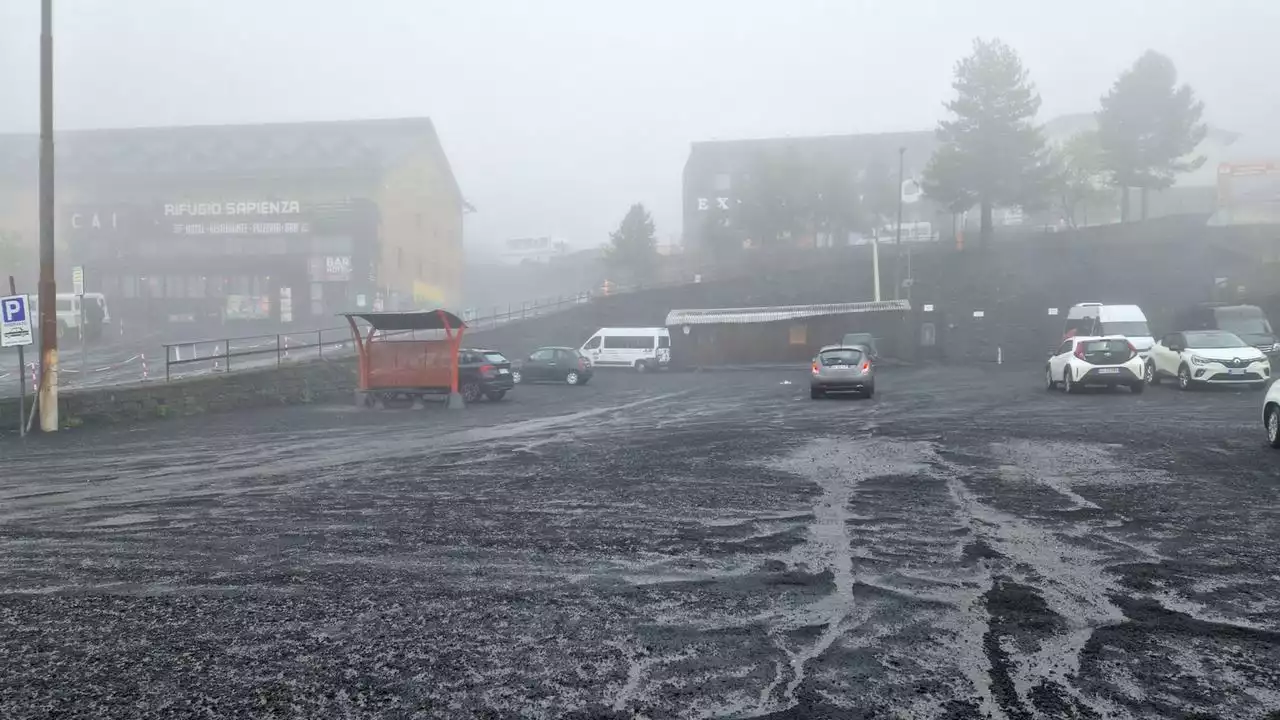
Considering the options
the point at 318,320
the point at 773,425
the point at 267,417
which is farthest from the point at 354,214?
the point at 773,425

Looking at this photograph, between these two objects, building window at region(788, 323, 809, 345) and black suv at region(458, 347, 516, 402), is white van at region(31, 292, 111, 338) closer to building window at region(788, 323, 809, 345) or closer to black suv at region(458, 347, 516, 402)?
black suv at region(458, 347, 516, 402)

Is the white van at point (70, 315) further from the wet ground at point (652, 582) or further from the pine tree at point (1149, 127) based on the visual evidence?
the pine tree at point (1149, 127)

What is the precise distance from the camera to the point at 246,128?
→ 218 ft

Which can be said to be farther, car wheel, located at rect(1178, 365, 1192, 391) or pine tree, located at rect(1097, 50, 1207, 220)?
pine tree, located at rect(1097, 50, 1207, 220)

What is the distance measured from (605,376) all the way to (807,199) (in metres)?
33.4

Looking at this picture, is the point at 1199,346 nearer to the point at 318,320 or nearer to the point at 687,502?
the point at 687,502

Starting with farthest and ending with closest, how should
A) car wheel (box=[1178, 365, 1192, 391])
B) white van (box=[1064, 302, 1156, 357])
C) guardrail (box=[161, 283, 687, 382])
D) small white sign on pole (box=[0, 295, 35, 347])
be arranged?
guardrail (box=[161, 283, 687, 382])
white van (box=[1064, 302, 1156, 357])
car wheel (box=[1178, 365, 1192, 391])
small white sign on pole (box=[0, 295, 35, 347])

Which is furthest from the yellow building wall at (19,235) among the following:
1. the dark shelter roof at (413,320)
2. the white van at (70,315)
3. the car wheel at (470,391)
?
the car wheel at (470,391)

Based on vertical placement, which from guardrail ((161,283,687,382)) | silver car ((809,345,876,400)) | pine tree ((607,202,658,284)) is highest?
pine tree ((607,202,658,284))

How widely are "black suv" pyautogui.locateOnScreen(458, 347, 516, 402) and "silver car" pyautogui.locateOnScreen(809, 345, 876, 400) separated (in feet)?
28.6

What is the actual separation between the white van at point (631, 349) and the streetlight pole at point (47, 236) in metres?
27.0

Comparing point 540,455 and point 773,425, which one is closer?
point 540,455

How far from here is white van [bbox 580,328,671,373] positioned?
42.4 metres

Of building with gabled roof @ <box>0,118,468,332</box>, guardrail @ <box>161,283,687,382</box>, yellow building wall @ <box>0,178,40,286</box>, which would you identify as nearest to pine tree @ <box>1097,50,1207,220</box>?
guardrail @ <box>161,283,687,382</box>
